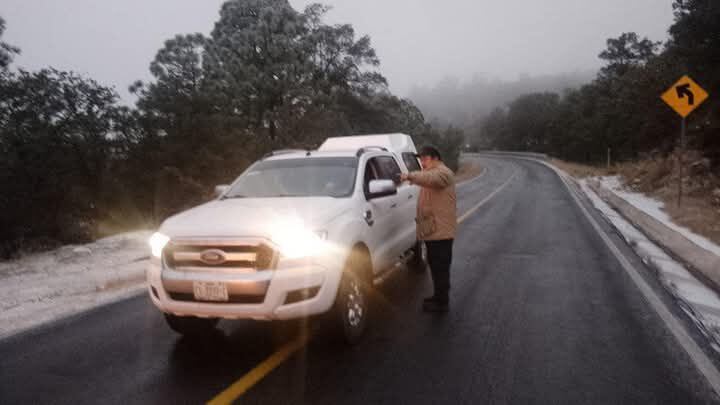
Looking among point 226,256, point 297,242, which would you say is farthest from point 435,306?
point 226,256

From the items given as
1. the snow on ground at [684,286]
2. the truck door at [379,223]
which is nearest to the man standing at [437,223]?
the truck door at [379,223]

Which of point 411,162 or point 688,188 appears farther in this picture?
point 688,188

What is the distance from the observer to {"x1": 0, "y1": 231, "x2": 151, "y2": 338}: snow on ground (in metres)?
6.15

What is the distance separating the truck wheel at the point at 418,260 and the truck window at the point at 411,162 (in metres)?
1.28

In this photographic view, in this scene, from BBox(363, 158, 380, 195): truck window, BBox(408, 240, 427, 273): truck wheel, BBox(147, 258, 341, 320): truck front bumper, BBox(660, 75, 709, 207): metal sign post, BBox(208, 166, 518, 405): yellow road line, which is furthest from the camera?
BBox(660, 75, 709, 207): metal sign post

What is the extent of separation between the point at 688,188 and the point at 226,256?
741 inches

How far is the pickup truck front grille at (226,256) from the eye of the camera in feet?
13.7

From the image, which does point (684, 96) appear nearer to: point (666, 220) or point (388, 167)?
point (666, 220)

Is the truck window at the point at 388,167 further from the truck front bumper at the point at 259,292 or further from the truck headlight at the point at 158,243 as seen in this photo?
the truck headlight at the point at 158,243

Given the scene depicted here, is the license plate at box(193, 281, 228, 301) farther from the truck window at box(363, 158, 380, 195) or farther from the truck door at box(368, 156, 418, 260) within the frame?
the truck door at box(368, 156, 418, 260)

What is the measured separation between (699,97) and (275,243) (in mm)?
12880

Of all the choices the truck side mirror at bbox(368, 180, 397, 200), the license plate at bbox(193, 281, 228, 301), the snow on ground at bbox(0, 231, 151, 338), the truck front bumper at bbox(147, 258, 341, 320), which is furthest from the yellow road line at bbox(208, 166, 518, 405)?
the snow on ground at bbox(0, 231, 151, 338)

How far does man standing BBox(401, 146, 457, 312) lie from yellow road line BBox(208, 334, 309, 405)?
1.73 metres

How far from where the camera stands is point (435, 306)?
19.1ft
